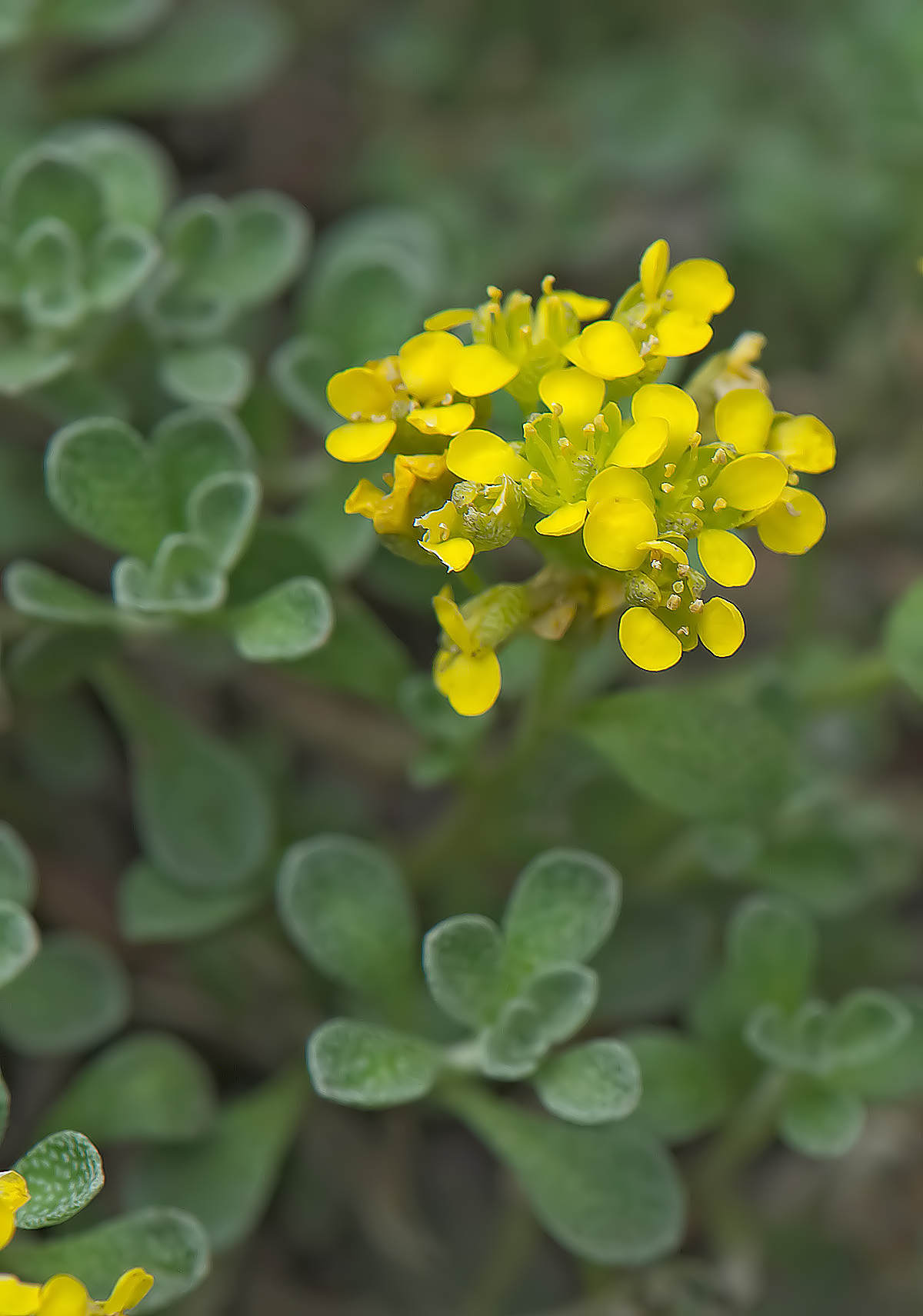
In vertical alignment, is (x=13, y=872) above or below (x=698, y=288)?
below

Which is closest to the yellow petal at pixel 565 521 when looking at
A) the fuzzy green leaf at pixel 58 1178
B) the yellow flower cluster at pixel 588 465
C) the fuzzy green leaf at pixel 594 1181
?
the yellow flower cluster at pixel 588 465

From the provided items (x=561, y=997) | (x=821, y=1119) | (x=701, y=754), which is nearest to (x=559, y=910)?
(x=561, y=997)

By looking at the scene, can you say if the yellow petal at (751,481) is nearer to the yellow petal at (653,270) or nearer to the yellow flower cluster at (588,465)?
the yellow flower cluster at (588,465)

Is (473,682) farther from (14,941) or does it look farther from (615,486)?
(14,941)

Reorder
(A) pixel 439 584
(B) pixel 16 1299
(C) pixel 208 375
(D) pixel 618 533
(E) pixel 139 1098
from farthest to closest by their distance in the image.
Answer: (A) pixel 439 584 → (C) pixel 208 375 → (E) pixel 139 1098 → (D) pixel 618 533 → (B) pixel 16 1299

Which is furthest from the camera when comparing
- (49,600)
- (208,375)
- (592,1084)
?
(208,375)

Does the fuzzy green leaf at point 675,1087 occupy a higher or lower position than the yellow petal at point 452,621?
lower

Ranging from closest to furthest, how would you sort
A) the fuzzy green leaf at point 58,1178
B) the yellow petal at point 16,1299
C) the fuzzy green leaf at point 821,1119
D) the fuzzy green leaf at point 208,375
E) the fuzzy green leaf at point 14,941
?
the yellow petal at point 16,1299, the fuzzy green leaf at point 58,1178, the fuzzy green leaf at point 14,941, the fuzzy green leaf at point 821,1119, the fuzzy green leaf at point 208,375
